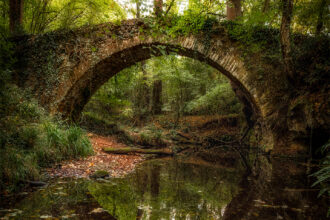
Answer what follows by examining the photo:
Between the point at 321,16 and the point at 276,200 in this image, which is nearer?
the point at 276,200

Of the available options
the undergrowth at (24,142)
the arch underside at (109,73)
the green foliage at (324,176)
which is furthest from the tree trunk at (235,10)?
the undergrowth at (24,142)

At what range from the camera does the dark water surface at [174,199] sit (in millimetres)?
2135

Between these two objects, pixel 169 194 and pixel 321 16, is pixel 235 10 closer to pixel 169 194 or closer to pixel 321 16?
pixel 321 16

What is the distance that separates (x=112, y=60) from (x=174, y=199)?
5.86 meters

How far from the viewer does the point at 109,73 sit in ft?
26.0

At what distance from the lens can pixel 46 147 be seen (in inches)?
154

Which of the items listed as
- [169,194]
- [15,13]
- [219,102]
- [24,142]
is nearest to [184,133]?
[219,102]

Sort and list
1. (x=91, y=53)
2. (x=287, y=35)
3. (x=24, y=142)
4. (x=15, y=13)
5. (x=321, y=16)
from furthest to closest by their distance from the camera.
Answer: (x=15, y=13)
(x=91, y=53)
(x=321, y=16)
(x=287, y=35)
(x=24, y=142)

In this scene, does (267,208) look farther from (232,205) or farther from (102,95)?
(102,95)

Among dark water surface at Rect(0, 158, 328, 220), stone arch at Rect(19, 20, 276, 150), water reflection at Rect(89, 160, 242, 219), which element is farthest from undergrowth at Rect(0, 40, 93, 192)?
stone arch at Rect(19, 20, 276, 150)

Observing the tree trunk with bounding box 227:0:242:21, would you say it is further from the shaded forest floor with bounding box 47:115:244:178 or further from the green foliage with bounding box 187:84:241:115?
the shaded forest floor with bounding box 47:115:244:178

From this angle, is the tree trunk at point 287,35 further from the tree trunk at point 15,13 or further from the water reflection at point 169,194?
the tree trunk at point 15,13

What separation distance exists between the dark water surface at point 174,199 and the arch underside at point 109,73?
376cm

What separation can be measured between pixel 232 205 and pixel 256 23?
204 inches
